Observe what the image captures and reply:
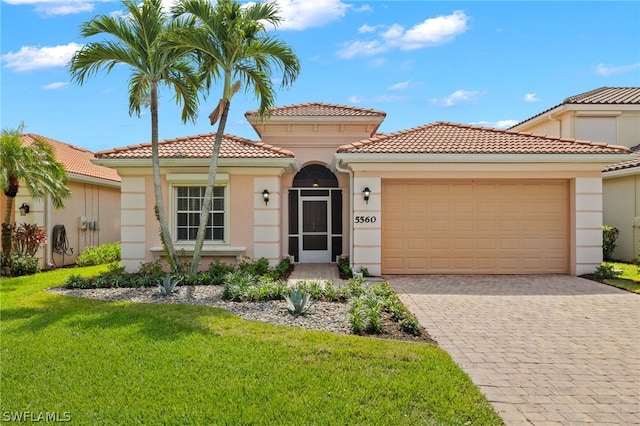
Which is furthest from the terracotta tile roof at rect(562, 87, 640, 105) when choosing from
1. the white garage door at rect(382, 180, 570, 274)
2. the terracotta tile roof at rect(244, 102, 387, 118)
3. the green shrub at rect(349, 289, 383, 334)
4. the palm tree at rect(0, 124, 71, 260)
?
the palm tree at rect(0, 124, 71, 260)

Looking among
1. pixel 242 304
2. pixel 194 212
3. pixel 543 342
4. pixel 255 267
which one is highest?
pixel 194 212

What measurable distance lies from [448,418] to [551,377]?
1.91m

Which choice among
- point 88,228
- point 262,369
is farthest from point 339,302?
point 88,228

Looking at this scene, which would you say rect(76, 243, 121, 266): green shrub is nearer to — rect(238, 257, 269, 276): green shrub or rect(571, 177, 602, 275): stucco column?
rect(238, 257, 269, 276): green shrub

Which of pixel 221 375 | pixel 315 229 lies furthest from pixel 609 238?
pixel 221 375

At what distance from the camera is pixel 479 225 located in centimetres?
1316

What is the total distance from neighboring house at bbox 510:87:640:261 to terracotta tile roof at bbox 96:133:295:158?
12769 millimetres

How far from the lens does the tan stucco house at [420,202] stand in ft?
41.7

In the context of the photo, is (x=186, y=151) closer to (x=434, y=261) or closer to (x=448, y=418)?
(x=434, y=261)

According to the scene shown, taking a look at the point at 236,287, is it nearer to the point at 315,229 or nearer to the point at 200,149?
the point at 200,149

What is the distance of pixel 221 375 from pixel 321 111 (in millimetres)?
13262

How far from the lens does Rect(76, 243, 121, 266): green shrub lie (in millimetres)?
16359

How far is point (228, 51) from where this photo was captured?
11273 millimetres

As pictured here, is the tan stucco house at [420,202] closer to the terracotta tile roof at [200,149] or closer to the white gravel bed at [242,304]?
the terracotta tile roof at [200,149]
